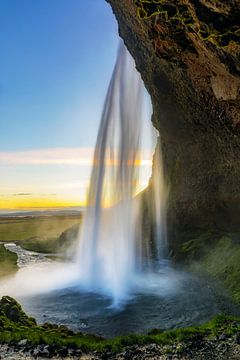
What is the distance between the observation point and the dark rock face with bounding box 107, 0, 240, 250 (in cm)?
2075

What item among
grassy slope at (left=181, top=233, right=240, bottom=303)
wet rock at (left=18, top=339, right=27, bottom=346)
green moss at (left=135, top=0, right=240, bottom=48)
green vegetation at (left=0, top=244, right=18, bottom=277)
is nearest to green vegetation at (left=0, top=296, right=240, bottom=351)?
wet rock at (left=18, top=339, right=27, bottom=346)

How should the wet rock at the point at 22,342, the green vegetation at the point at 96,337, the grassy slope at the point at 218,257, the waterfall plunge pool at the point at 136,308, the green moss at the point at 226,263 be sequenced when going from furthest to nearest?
the grassy slope at the point at 218,257, the green moss at the point at 226,263, the waterfall plunge pool at the point at 136,308, the wet rock at the point at 22,342, the green vegetation at the point at 96,337

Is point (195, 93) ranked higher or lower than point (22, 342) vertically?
higher

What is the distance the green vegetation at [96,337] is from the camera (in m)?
12.5

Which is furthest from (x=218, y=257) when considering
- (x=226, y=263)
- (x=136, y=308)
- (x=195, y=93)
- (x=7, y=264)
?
(x=7, y=264)

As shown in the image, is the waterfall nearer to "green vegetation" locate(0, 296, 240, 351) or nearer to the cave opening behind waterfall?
the cave opening behind waterfall

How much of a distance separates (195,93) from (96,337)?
1726 cm

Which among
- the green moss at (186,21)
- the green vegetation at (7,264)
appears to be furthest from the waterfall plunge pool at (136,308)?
the green moss at (186,21)

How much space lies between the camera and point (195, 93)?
78.8 feet

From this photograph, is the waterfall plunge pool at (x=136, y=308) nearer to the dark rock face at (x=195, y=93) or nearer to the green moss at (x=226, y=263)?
the green moss at (x=226, y=263)

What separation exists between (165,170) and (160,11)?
19.6 meters

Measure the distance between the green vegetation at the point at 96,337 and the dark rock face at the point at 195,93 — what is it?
14.0 metres

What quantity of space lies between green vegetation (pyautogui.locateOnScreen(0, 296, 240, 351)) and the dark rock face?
→ 13984 millimetres

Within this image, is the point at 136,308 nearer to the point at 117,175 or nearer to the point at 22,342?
the point at 22,342
